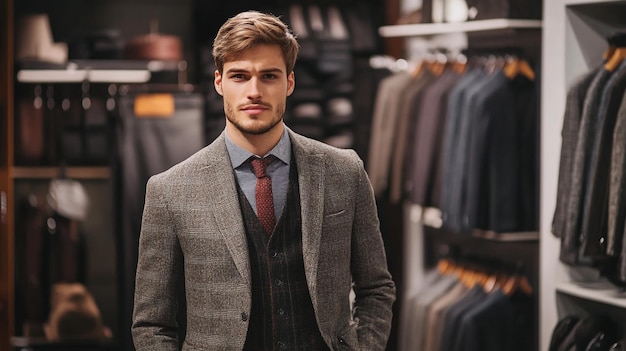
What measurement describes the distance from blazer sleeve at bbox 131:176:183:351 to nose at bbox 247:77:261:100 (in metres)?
0.30

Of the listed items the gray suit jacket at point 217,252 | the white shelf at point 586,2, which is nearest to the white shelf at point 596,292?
the white shelf at point 586,2

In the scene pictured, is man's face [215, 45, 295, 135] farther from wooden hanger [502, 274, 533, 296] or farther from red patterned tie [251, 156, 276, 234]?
wooden hanger [502, 274, 533, 296]

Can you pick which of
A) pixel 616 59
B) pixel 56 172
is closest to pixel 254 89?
pixel 616 59

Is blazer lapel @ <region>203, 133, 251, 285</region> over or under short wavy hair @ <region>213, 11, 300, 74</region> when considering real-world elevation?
under

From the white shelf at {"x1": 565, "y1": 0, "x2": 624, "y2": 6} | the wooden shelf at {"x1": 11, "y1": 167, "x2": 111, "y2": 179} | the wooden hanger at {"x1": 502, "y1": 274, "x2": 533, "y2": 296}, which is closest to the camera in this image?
the white shelf at {"x1": 565, "y1": 0, "x2": 624, "y2": 6}

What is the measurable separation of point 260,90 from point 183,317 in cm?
227

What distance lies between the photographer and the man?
2.36 m

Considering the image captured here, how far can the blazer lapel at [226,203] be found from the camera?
7.75 feet

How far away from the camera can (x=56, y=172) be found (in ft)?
19.2

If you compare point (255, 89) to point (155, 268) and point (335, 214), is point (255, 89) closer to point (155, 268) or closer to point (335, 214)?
point (335, 214)

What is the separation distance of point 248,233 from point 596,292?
78.8 inches

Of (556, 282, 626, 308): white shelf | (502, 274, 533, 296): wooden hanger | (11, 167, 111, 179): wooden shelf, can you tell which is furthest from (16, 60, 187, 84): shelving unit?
(556, 282, 626, 308): white shelf

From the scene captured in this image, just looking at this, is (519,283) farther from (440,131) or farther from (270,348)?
(270,348)

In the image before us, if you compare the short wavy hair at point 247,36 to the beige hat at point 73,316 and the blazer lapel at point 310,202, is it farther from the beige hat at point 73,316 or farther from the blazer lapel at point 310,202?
the beige hat at point 73,316
